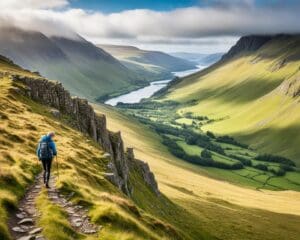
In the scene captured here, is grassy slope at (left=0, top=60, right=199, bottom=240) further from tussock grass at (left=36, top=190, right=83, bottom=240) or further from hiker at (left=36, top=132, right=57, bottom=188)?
hiker at (left=36, top=132, right=57, bottom=188)

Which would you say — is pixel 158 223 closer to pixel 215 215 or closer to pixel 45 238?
pixel 45 238

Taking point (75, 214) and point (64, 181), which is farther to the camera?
point (64, 181)

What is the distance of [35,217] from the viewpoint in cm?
2789

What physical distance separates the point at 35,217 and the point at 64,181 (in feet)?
25.4

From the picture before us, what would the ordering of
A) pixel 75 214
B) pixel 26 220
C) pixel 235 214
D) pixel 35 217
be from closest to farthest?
pixel 26 220, pixel 35 217, pixel 75 214, pixel 235 214

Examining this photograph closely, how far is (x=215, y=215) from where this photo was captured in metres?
105

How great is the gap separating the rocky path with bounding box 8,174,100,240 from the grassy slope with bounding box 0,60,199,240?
1.55ft

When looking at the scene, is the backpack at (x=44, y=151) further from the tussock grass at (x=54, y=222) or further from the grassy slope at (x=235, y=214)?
the grassy slope at (x=235, y=214)

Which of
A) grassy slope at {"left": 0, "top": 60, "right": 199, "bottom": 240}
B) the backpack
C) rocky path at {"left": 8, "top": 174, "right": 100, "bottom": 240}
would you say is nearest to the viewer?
rocky path at {"left": 8, "top": 174, "right": 100, "bottom": 240}

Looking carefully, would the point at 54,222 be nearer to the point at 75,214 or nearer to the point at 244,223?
the point at 75,214

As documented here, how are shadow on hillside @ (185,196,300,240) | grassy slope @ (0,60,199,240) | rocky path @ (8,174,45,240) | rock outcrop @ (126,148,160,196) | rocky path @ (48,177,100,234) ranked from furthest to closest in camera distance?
1. shadow on hillside @ (185,196,300,240)
2. rock outcrop @ (126,148,160,196)
3. grassy slope @ (0,60,199,240)
4. rocky path @ (48,177,100,234)
5. rocky path @ (8,174,45,240)

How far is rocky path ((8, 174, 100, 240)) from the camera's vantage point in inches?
996

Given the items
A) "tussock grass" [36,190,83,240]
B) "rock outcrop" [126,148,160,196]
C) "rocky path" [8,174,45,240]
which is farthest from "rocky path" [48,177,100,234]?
"rock outcrop" [126,148,160,196]

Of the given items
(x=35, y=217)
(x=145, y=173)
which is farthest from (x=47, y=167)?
(x=145, y=173)
